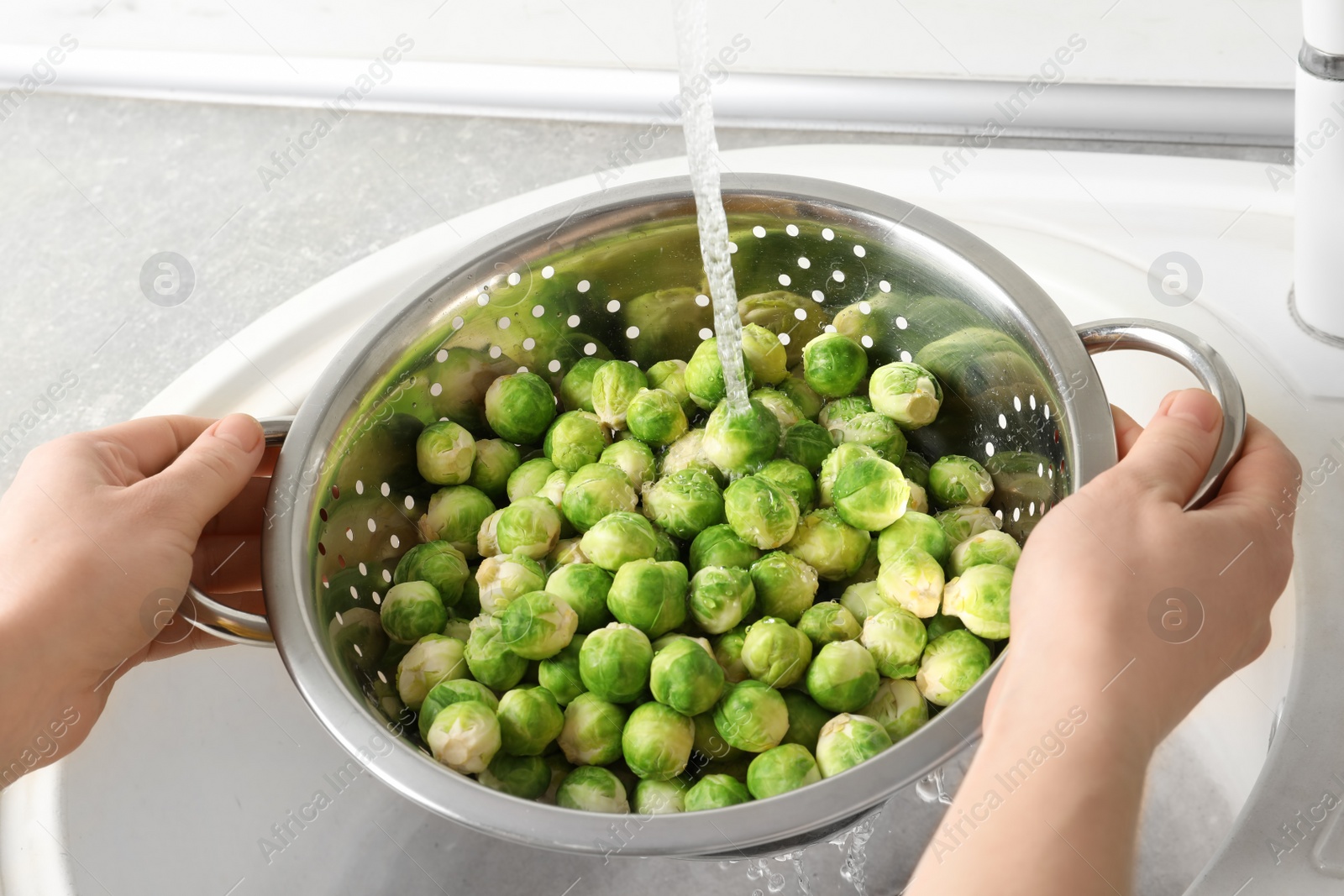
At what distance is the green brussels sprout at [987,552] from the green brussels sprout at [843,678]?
0.56 ft

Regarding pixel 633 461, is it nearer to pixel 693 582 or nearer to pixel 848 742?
pixel 693 582

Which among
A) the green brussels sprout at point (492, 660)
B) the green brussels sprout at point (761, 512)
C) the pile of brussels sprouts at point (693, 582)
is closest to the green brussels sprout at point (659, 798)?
the pile of brussels sprouts at point (693, 582)

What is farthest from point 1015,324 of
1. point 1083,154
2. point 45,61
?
point 45,61

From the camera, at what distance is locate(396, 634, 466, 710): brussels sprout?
1.36 metres

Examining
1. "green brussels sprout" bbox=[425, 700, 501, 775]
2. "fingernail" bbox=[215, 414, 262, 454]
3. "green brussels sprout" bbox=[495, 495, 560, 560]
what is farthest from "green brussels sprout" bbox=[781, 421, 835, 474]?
"fingernail" bbox=[215, 414, 262, 454]

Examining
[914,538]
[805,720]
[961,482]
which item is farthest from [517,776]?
[961,482]

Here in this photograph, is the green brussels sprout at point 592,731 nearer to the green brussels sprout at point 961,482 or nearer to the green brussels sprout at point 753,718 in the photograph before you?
the green brussels sprout at point 753,718

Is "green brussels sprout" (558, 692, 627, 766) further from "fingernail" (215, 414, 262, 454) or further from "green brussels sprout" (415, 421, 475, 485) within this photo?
"fingernail" (215, 414, 262, 454)

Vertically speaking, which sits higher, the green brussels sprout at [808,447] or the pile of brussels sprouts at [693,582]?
the green brussels sprout at [808,447]

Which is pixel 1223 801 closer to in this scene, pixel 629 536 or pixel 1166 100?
pixel 629 536

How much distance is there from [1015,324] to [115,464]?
1.06 meters

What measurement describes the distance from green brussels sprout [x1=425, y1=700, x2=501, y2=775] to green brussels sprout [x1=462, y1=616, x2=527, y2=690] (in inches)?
3.8

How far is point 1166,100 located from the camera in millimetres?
2207

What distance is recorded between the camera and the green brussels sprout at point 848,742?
1.21 meters
